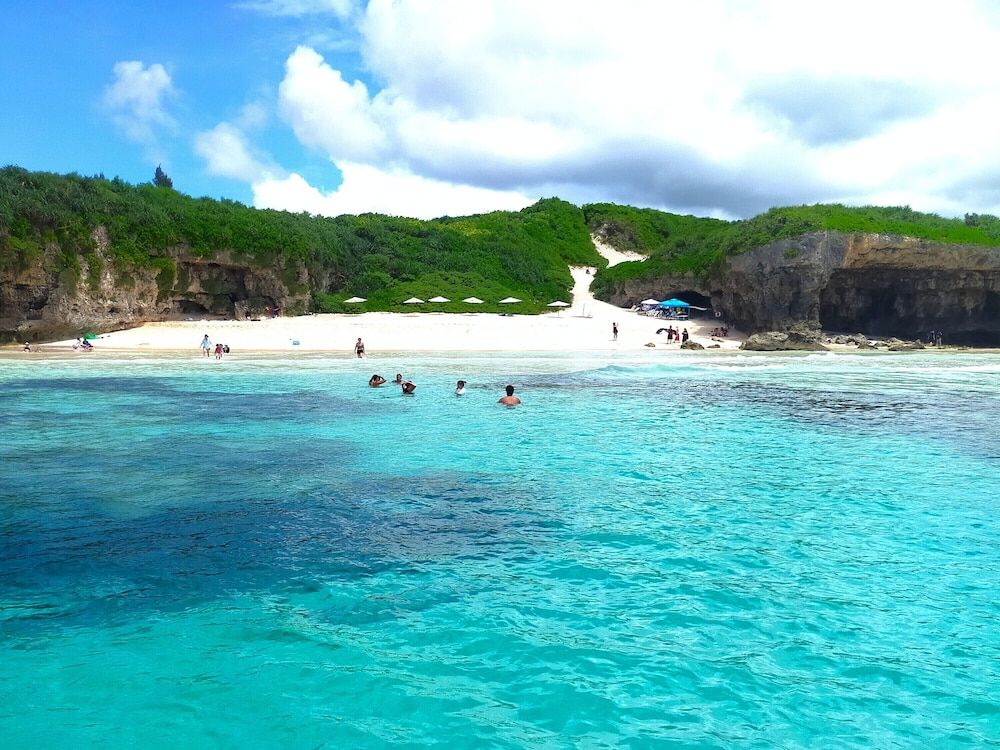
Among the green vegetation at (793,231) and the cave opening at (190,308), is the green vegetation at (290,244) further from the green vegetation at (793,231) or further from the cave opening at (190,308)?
the green vegetation at (793,231)

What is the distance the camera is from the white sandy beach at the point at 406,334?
39.3 meters

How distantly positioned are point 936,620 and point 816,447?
8.06 metres

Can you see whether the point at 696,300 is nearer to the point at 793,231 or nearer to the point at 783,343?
the point at 793,231

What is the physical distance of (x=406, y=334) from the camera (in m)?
43.3

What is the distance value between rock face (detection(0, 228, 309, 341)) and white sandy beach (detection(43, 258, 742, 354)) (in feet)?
3.77

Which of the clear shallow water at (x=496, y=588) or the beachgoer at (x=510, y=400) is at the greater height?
the beachgoer at (x=510, y=400)

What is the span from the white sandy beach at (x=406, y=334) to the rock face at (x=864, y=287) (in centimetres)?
348

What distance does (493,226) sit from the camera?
79188 mm

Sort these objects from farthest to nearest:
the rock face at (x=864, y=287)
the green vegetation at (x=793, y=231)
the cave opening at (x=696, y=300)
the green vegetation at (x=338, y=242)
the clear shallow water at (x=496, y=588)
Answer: the cave opening at (x=696, y=300) → the green vegetation at (x=793, y=231) → the rock face at (x=864, y=287) → the green vegetation at (x=338, y=242) → the clear shallow water at (x=496, y=588)

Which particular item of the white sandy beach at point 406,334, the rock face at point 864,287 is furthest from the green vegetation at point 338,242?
the white sandy beach at point 406,334

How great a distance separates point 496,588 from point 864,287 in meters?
51.3

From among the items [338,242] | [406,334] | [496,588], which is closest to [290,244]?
[338,242]

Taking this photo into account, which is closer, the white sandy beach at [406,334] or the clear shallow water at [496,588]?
the clear shallow water at [496,588]

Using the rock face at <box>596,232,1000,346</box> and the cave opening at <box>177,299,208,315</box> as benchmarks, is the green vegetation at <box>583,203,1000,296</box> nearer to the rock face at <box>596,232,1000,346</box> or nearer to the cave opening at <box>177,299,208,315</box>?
the rock face at <box>596,232,1000,346</box>
